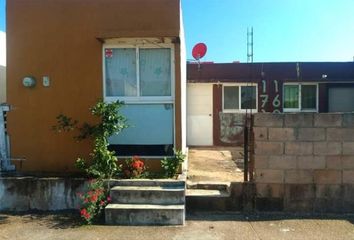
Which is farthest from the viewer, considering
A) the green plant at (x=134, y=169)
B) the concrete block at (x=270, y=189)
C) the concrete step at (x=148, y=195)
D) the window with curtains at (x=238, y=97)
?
the window with curtains at (x=238, y=97)

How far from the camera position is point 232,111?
17.7 meters

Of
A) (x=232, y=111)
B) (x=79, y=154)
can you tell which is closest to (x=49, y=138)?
(x=79, y=154)

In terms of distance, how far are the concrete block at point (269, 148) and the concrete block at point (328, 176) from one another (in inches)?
30.1

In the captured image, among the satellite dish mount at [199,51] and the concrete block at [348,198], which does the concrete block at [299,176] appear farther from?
the satellite dish mount at [199,51]

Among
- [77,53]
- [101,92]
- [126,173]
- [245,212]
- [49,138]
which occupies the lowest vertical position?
[245,212]

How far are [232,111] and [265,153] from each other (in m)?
10.3

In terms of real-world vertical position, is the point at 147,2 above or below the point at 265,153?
above

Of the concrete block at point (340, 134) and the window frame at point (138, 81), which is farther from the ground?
the window frame at point (138, 81)

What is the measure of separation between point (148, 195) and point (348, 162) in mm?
3614

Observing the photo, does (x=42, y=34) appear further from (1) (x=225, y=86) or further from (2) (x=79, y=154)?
(1) (x=225, y=86)

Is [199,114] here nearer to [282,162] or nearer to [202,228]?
[282,162]

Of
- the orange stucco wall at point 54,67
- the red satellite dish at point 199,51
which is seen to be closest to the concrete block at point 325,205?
the orange stucco wall at point 54,67

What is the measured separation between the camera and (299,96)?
58.6 ft

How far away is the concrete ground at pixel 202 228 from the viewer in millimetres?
6293
